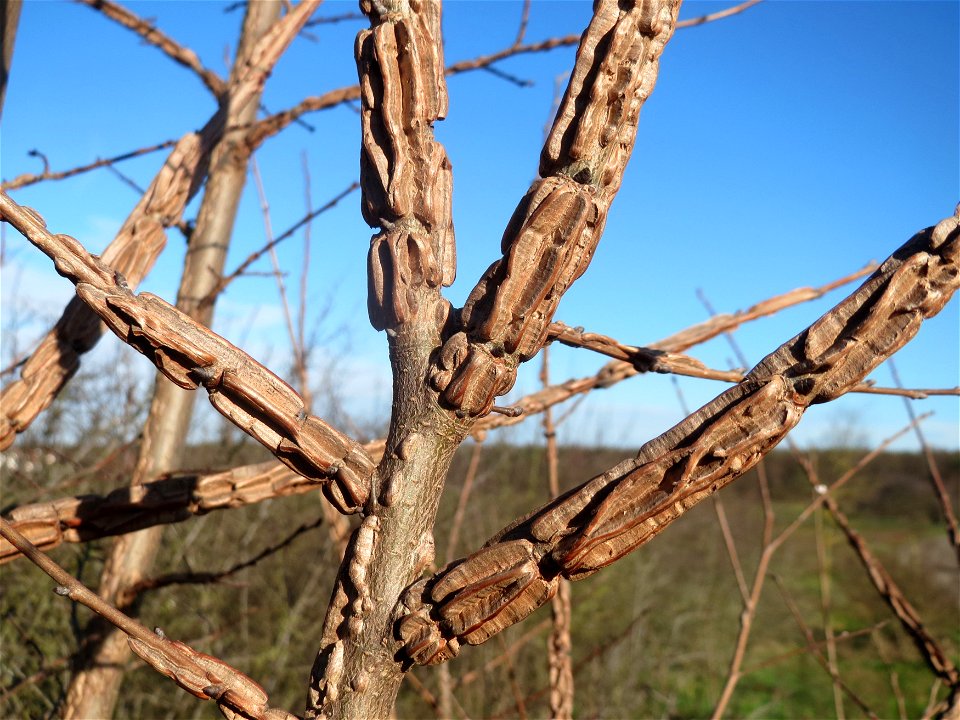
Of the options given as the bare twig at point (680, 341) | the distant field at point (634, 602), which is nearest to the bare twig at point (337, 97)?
the bare twig at point (680, 341)

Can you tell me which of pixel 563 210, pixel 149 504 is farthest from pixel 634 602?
pixel 563 210

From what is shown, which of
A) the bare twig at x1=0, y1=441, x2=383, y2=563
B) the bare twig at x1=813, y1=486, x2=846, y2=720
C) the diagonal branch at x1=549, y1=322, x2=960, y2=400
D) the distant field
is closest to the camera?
the diagonal branch at x1=549, y1=322, x2=960, y2=400

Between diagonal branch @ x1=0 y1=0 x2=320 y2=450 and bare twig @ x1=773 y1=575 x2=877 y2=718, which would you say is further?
bare twig @ x1=773 y1=575 x2=877 y2=718

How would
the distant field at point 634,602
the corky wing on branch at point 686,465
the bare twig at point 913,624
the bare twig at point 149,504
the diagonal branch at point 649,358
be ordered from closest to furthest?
1. the corky wing on branch at point 686,465
2. the diagonal branch at point 649,358
3. the bare twig at point 149,504
4. the bare twig at point 913,624
5. the distant field at point 634,602

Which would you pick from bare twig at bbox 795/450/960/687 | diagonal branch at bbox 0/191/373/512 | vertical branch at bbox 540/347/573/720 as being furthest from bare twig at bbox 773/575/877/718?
diagonal branch at bbox 0/191/373/512

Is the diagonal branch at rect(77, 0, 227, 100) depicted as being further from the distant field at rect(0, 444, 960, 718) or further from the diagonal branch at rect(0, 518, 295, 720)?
the distant field at rect(0, 444, 960, 718)

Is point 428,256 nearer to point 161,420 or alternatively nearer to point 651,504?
point 651,504

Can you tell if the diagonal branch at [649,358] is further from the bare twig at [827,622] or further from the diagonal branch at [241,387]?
the bare twig at [827,622]
